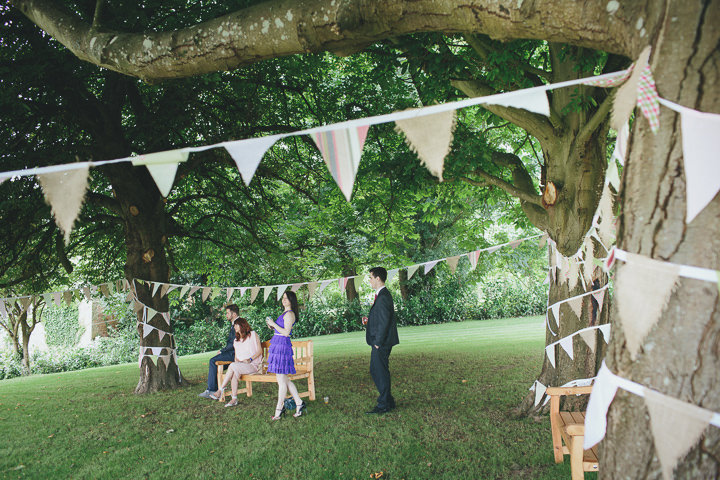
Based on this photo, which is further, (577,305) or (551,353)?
(551,353)

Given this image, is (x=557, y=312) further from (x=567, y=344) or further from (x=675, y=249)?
(x=675, y=249)

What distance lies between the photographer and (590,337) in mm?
5105

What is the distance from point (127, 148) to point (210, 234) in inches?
138

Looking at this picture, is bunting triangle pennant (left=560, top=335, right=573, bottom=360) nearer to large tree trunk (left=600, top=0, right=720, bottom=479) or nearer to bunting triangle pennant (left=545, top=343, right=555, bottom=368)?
bunting triangle pennant (left=545, top=343, right=555, bottom=368)

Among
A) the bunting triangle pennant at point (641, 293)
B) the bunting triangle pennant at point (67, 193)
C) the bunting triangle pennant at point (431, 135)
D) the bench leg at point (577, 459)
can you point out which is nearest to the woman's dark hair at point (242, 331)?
the bunting triangle pennant at point (67, 193)

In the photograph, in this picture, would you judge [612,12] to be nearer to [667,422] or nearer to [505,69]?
[667,422]

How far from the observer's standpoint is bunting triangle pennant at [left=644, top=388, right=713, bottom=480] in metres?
1.88

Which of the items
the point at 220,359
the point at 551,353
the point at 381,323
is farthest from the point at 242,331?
the point at 551,353

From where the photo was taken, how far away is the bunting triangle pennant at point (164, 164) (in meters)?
2.93

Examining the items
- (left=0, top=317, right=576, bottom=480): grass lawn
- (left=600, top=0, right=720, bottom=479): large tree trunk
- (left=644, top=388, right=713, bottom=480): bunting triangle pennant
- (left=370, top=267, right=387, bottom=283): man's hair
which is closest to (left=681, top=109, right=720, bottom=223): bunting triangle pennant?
(left=600, top=0, right=720, bottom=479): large tree trunk

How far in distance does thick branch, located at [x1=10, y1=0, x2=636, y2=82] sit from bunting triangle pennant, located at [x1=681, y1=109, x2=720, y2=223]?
53 cm

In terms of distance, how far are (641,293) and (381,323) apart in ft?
13.6

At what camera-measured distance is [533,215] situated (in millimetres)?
6043

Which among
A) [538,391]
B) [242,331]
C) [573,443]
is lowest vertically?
[538,391]
